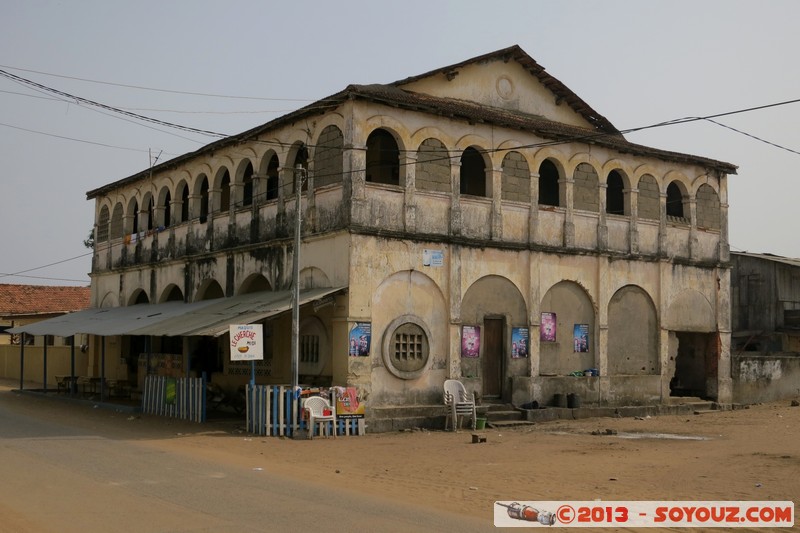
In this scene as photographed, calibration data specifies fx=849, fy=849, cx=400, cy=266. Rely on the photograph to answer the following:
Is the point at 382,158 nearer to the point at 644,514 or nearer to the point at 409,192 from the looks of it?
the point at 409,192

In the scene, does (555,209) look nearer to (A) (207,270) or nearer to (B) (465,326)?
(B) (465,326)

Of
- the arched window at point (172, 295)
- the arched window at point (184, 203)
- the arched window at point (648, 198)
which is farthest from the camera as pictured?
the arched window at point (172, 295)

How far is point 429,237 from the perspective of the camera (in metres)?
21.0

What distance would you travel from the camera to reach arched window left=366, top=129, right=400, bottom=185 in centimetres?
2244

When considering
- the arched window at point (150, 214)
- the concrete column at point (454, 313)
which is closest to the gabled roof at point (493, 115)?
the arched window at point (150, 214)

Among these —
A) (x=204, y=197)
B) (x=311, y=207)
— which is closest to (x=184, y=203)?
(x=204, y=197)

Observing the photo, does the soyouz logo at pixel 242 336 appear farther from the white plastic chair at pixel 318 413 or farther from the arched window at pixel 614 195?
the arched window at pixel 614 195

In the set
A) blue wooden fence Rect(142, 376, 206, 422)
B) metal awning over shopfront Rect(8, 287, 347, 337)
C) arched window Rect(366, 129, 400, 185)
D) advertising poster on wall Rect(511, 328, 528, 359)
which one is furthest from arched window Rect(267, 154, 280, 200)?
advertising poster on wall Rect(511, 328, 528, 359)

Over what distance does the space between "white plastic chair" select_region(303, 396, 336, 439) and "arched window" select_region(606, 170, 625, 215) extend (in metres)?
12.2

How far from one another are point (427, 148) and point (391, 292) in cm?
380

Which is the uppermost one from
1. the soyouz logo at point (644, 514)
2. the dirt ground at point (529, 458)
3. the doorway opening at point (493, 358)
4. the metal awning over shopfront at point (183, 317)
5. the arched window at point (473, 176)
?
the arched window at point (473, 176)

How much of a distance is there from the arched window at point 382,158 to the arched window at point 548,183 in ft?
15.3

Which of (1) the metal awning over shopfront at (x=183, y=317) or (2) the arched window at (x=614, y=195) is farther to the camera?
(2) the arched window at (x=614, y=195)

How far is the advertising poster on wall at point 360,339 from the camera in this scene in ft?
64.2
